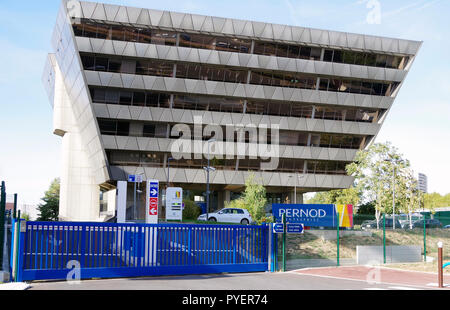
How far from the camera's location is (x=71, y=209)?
2662 inches

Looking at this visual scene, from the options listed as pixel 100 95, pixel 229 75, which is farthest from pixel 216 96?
pixel 100 95

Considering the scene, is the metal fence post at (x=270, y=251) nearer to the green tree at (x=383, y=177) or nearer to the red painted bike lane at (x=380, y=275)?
the red painted bike lane at (x=380, y=275)

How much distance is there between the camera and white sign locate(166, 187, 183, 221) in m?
33.3

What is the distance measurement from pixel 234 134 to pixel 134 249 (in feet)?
155

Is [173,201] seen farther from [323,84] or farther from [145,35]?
[323,84]

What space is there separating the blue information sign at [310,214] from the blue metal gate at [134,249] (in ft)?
37.8

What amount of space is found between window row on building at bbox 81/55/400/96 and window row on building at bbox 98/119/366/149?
5.99 metres

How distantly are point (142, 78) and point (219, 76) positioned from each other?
9439 mm

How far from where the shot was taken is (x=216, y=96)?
61219mm

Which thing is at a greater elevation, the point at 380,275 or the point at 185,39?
the point at 185,39

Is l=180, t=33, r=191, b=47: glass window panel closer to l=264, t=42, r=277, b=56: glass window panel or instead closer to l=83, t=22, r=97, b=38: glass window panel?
l=264, t=42, r=277, b=56: glass window panel

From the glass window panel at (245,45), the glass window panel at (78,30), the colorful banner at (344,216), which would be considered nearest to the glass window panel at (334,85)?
the glass window panel at (245,45)

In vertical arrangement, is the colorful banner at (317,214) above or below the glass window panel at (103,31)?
below

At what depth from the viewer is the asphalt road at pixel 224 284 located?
12984mm
